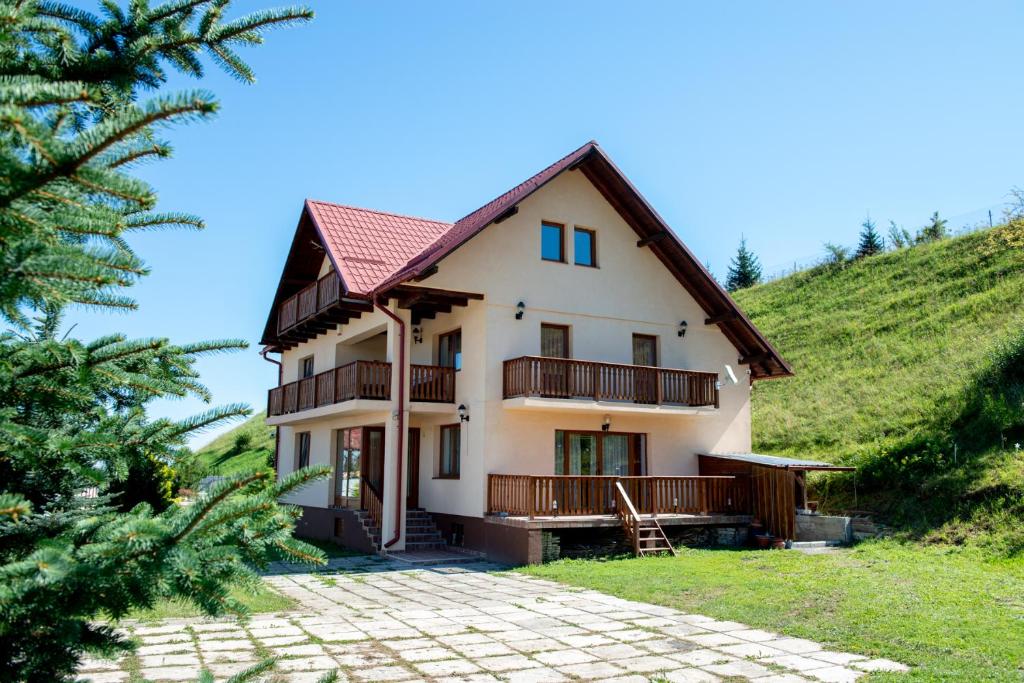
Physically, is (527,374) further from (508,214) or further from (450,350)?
(508,214)

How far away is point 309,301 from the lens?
20.6 metres

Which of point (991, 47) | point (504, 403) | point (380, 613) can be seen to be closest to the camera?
point (380, 613)

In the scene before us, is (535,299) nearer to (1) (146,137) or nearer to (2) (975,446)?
(2) (975,446)

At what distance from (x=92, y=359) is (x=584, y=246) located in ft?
55.8

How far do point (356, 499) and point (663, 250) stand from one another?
10080 mm

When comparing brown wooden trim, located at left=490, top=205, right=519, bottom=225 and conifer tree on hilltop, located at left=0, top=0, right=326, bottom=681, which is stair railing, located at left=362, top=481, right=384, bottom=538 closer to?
brown wooden trim, located at left=490, top=205, right=519, bottom=225

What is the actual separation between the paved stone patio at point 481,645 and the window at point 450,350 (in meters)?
7.41

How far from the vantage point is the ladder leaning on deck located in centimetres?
1576

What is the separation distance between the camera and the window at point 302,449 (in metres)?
23.4

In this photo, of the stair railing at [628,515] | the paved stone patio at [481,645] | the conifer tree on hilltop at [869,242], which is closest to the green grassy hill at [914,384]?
the conifer tree on hilltop at [869,242]

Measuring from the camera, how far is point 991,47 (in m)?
12.8

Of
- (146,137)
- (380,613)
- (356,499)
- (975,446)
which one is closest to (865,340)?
(975,446)

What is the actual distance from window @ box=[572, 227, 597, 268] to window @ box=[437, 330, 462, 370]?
349 centimetres

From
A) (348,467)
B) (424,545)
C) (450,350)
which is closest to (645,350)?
(450,350)
